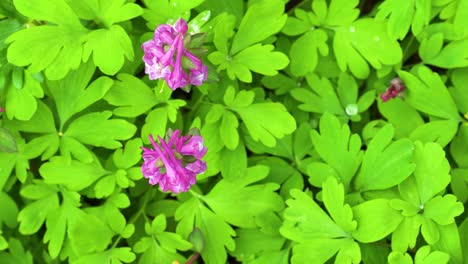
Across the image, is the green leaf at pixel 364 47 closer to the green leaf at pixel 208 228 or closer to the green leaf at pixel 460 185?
the green leaf at pixel 460 185

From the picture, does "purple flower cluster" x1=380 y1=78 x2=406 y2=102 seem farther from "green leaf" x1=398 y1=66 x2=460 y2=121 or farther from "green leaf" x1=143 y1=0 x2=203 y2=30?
"green leaf" x1=143 y1=0 x2=203 y2=30

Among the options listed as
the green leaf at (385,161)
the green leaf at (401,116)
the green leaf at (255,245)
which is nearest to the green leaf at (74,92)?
the green leaf at (255,245)

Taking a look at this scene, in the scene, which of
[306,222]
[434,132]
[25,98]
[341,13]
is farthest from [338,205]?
[25,98]

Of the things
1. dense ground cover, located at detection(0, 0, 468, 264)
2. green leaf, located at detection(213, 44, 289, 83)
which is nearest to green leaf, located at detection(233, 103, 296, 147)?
dense ground cover, located at detection(0, 0, 468, 264)

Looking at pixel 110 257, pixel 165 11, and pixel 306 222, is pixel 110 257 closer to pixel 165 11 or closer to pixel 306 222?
pixel 306 222

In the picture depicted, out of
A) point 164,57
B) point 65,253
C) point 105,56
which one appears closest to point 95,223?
point 65,253
